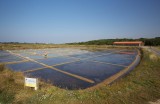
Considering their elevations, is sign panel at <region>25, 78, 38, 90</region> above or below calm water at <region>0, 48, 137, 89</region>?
above

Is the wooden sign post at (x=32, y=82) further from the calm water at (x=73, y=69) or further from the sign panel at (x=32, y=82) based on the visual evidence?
the calm water at (x=73, y=69)

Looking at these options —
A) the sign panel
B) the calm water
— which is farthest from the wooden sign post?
the calm water

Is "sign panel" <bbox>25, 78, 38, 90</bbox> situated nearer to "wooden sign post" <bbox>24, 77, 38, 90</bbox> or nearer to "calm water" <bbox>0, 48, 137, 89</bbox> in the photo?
"wooden sign post" <bbox>24, 77, 38, 90</bbox>

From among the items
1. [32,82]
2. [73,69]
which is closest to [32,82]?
[32,82]

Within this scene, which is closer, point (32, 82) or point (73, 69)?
point (32, 82)

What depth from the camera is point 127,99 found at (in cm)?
533

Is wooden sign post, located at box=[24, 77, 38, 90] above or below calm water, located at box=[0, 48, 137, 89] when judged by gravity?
above

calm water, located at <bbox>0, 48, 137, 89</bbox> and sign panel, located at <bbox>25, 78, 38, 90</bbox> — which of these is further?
calm water, located at <bbox>0, 48, 137, 89</bbox>

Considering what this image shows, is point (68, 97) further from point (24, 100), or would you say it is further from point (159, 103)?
point (159, 103)

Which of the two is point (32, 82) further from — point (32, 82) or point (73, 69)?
point (73, 69)

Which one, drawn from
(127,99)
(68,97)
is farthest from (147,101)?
(68,97)

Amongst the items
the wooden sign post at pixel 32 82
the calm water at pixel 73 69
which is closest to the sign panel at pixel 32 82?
the wooden sign post at pixel 32 82

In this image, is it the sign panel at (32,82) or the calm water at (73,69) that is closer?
the sign panel at (32,82)

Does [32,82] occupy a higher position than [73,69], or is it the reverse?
[32,82]
